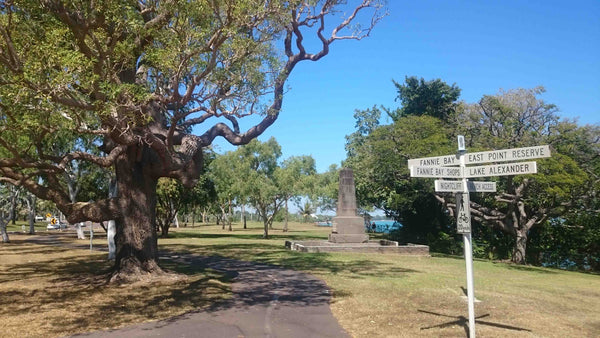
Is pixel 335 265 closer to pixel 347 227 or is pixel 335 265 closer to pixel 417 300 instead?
pixel 417 300

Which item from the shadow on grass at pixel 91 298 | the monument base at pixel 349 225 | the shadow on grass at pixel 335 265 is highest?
the monument base at pixel 349 225

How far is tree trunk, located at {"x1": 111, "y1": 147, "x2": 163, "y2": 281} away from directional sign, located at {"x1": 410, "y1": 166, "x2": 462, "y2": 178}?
8.38 meters

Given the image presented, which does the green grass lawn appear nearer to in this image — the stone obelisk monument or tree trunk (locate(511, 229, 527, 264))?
the stone obelisk monument

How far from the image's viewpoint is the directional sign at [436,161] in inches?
250

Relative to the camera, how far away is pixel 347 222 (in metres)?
22.3

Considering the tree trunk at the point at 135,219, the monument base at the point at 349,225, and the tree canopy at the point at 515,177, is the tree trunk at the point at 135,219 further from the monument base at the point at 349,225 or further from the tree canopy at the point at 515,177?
the tree canopy at the point at 515,177

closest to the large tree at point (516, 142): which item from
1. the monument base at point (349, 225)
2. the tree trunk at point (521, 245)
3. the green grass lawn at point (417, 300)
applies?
the tree trunk at point (521, 245)

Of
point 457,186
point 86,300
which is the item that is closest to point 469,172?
point 457,186

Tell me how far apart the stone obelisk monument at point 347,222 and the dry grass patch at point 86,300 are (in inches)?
385

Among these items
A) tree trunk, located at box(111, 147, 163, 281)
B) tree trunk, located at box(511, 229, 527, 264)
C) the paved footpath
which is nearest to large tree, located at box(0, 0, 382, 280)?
tree trunk, located at box(111, 147, 163, 281)

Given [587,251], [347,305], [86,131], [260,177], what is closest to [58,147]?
[260,177]

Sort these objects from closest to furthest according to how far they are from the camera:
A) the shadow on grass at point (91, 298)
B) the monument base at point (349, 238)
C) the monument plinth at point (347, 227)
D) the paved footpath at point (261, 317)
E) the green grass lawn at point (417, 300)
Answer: the paved footpath at point (261, 317), the green grass lawn at point (417, 300), the shadow on grass at point (91, 298), the monument plinth at point (347, 227), the monument base at point (349, 238)

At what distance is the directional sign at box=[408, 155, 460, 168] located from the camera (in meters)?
6.36

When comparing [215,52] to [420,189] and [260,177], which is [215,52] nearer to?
[420,189]
